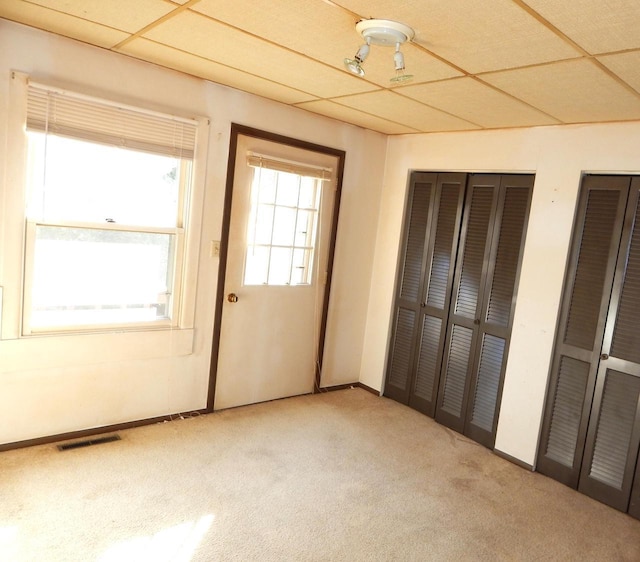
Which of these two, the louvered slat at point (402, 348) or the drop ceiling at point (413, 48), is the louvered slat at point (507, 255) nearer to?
the drop ceiling at point (413, 48)

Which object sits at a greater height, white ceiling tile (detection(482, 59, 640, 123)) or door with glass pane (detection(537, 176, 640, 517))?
white ceiling tile (detection(482, 59, 640, 123))

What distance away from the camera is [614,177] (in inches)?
120

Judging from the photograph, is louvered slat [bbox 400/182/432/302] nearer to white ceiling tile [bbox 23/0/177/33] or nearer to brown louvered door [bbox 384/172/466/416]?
brown louvered door [bbox 384/172/466/416]

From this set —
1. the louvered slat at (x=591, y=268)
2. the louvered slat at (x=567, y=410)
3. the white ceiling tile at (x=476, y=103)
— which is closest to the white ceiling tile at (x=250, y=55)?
the white ceiling tile at (x=476, y=103)

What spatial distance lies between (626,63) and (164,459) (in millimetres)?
3127

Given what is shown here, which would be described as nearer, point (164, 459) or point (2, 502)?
point (2, 502)

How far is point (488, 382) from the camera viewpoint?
364 cm

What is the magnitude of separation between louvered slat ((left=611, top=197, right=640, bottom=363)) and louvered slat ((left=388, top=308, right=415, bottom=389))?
1603 mm

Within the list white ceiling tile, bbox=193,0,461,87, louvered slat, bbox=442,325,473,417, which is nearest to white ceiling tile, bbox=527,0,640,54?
white ceiling tile, bbox=193,0,461,87

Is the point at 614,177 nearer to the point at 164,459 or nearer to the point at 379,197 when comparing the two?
the point at 379,197

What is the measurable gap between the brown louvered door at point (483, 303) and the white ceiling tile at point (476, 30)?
1.50 metres

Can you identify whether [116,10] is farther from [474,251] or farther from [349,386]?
[349,386]

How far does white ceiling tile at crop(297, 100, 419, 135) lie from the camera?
351cm

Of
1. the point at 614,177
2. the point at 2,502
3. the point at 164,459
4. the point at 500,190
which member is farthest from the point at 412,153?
the point at 2,502
